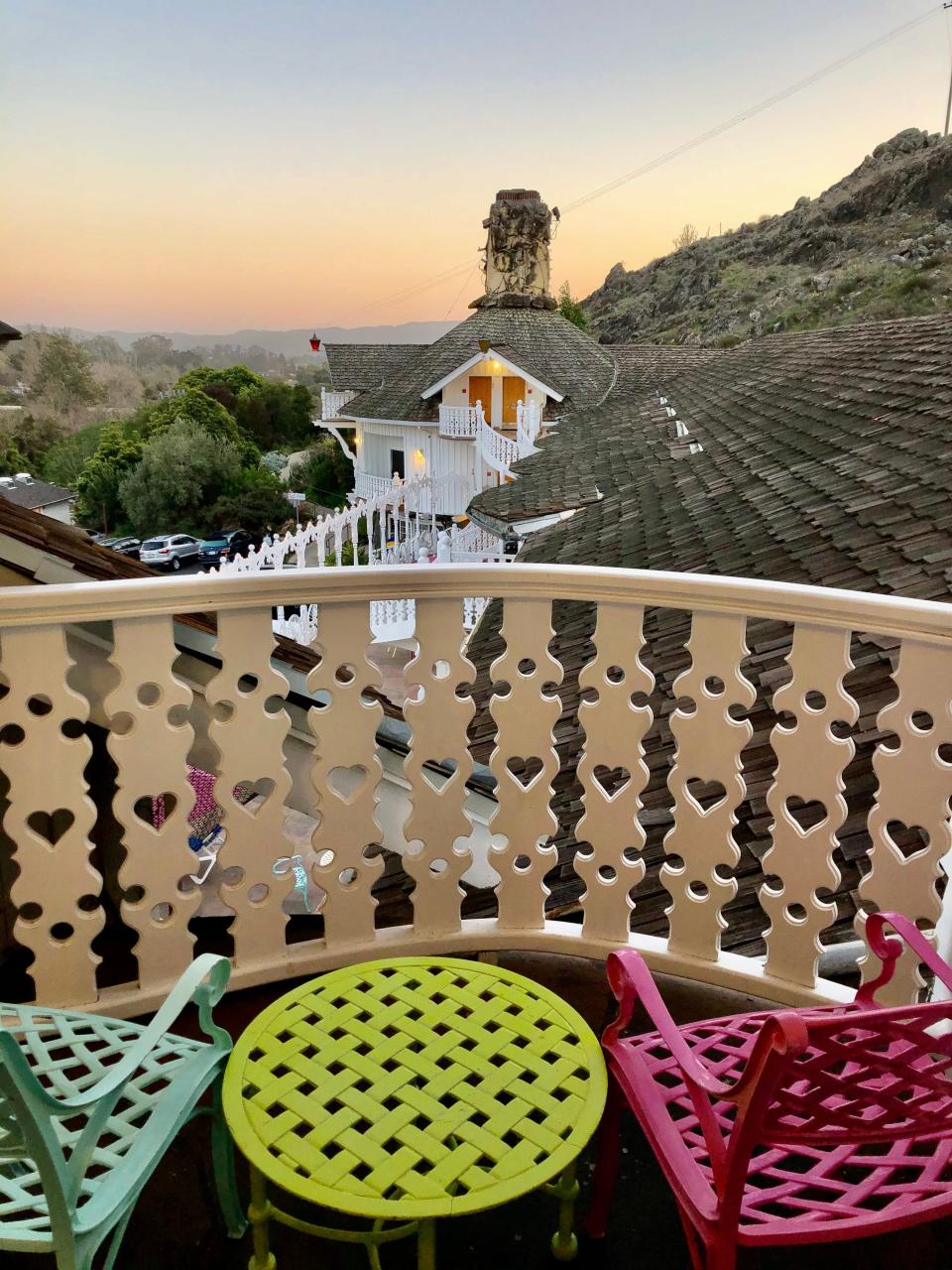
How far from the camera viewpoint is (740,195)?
42.7 m

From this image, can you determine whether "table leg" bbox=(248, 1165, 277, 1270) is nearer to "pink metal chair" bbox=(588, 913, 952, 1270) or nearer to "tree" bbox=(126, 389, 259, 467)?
"pink metal chair" bbox=(588, 913, 952, 1270)

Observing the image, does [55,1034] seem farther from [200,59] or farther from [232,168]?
[232,168]

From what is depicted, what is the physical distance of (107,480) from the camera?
18344 mm

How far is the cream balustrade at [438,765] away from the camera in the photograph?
163 cm

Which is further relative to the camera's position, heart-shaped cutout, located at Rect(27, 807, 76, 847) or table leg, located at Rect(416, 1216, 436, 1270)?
heart-shaped cutout, located at Rect(27, 807, 76, 847)

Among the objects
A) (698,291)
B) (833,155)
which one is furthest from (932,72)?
(698,291)

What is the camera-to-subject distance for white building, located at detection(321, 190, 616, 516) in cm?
2025

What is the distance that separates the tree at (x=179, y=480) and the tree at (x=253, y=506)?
0.84 feet

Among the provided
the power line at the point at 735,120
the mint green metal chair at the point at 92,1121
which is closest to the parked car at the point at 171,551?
the mint green metal chair at the point at 92,1121

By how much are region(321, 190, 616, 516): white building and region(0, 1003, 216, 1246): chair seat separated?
1401 centimetres

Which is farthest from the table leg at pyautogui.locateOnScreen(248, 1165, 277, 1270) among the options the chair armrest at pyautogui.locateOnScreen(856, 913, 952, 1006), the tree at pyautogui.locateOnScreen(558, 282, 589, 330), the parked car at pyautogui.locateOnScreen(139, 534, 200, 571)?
the tree at pyautogui.locateOnScreen(558, 282, 589, 330)

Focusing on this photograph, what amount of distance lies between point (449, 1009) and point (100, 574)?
1.21 m

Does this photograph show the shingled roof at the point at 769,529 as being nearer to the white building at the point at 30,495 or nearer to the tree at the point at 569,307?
the white building at the point at 30,495

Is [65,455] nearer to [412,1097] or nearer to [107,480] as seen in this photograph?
[412,1097]
